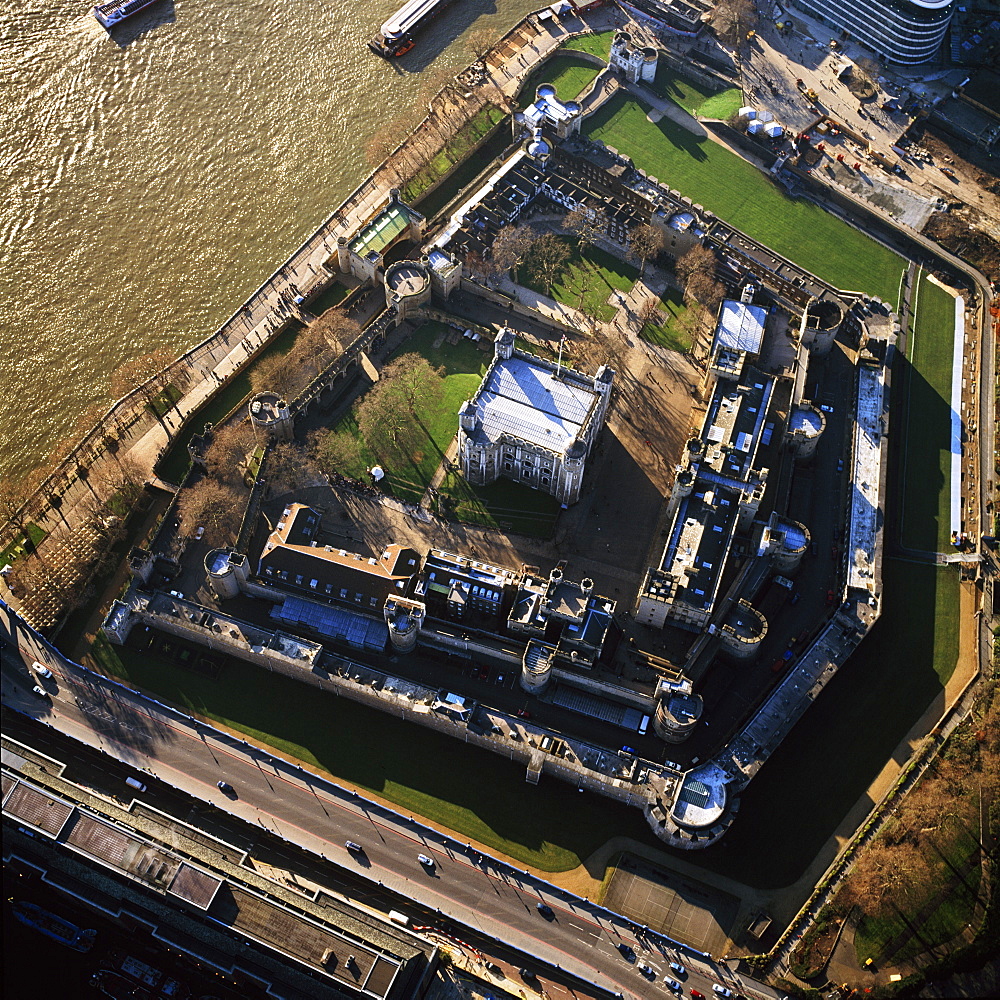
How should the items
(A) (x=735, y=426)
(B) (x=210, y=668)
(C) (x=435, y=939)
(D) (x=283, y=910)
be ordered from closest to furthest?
(D) (x=283, y=910)
(C) (x=435, y=939)
(B) (x=210, y=668)
(A) (x=735, y=426)

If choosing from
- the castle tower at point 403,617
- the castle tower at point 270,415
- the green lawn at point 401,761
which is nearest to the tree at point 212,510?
the castle tower at point 270,415

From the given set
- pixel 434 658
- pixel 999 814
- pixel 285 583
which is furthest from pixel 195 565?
→ pixel 999 814

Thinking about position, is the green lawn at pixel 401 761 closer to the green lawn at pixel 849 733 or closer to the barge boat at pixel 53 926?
the green lawn at pixel 849 733

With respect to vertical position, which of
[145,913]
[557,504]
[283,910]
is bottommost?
[145,913]

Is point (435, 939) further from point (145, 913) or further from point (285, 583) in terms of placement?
point (285, 583)

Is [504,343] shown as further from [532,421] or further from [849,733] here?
[849,733]

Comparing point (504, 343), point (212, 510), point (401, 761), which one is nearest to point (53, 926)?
point (401, 761)

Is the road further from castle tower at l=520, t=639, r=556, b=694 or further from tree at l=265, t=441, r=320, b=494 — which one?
tree at l=265, t=441, r=320, b=494
